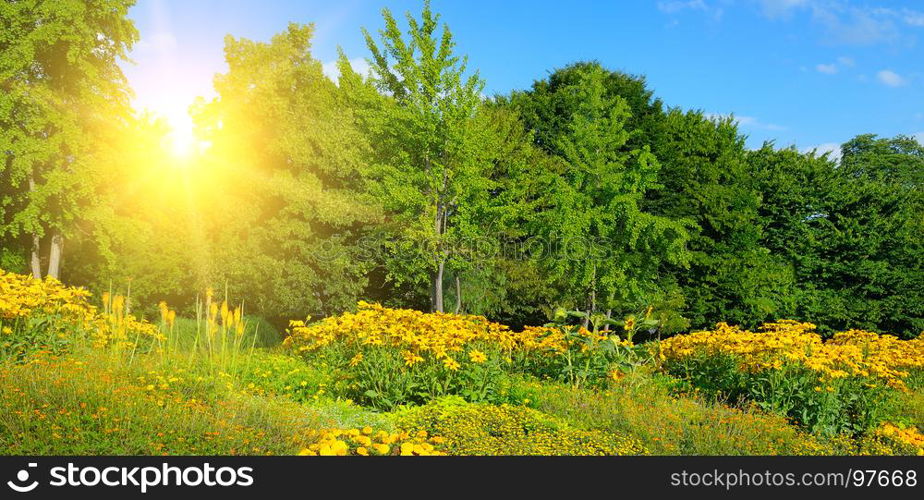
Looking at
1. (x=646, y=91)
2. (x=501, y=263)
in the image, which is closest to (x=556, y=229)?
(x=501, y=263)

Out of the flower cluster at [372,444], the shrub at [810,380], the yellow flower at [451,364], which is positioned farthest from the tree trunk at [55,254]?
the shrub at [810,380]

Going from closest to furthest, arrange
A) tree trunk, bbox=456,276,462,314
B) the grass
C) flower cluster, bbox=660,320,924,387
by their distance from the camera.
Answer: the grass, flower cluster, bbox=660,320,924,387, tree trunk, bbox=456,276,462,314

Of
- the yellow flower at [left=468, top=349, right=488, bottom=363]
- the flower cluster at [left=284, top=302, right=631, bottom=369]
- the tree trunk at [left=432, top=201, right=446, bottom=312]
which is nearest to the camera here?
the yellow flower at [left=468, top=349, right=488, bottom=363]

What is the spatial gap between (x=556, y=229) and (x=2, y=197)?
16902mm

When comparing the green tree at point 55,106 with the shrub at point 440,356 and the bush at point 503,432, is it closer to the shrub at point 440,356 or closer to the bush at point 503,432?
the shrub at point 440,356

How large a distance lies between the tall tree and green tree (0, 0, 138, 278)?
361 inches

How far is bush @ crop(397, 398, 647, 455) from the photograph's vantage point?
5.67m

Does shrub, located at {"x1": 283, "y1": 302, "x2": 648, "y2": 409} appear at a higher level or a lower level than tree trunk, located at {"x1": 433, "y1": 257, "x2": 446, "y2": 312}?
lower

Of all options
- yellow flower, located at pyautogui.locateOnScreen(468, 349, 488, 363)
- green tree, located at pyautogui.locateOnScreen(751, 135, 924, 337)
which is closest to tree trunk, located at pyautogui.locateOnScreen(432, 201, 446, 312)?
yellow flower, located at pyautogui.locateOnScreen(468, 349, 488, 363)

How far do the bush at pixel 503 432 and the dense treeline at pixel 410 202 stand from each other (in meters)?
11.5

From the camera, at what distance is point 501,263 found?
2030cm

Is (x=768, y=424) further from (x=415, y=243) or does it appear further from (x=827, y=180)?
(x=827, y=180)

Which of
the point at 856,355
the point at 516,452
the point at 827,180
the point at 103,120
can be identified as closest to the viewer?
the point at 516,452

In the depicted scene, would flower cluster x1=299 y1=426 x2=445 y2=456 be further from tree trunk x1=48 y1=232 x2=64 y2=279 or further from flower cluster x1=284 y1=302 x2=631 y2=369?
tree trunk x1=48 y1=232 x2=64 y2=279
